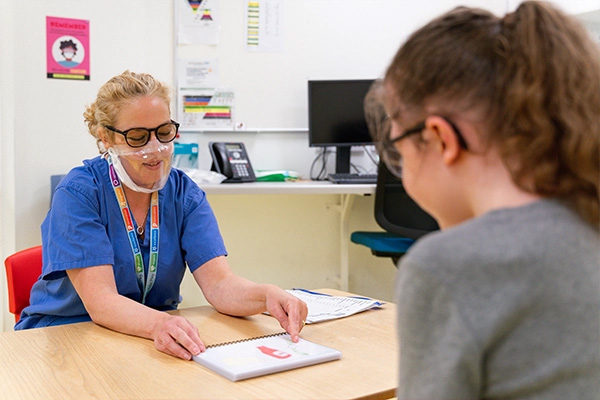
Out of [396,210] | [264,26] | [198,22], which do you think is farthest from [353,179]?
[198,22]

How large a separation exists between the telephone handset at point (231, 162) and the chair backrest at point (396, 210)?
2.27ft

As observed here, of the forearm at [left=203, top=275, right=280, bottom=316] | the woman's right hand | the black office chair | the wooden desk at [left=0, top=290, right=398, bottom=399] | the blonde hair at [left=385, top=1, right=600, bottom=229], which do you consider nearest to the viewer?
the blonde hair at [left=385, top=1, right=600, bottom=229]

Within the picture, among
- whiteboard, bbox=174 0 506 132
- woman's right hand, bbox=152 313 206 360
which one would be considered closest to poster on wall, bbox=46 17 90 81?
whiteboard, bbox=174 0 506 132

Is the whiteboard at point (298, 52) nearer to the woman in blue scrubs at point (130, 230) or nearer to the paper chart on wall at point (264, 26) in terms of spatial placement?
the paper chart on wall at point (264, 26)

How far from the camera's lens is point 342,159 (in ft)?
11.6

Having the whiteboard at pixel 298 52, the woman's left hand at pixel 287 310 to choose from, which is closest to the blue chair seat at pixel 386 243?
the whiteboard at pixel 298 52

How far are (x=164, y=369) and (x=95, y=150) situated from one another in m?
2.29

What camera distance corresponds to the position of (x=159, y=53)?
343cm

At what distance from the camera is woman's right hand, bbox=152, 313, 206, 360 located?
3.75ft

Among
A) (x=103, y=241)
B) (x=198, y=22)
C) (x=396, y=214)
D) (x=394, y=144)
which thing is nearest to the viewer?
(x=394, y=144)

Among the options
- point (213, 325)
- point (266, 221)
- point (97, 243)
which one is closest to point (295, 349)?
point (213, 325)

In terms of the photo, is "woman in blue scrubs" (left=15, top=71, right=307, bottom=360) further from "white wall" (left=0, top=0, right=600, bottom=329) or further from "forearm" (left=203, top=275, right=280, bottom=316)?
"white wall" (left=0, top=0, right=600, bottom=329)

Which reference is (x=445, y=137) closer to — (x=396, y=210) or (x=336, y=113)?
(x=396, y=210)

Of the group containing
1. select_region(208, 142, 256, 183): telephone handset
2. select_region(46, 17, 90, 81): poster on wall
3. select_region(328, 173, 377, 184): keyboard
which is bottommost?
select_region(328, 173, 377, 184): keyboard
